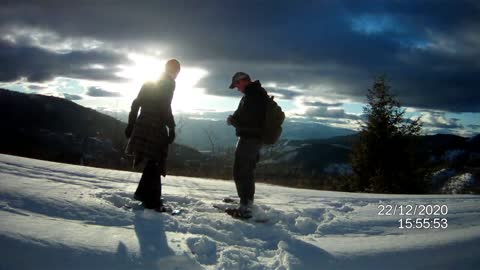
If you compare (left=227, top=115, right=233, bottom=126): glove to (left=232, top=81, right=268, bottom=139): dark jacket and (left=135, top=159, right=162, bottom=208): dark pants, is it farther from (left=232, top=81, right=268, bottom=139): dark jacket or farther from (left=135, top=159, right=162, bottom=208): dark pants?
(left=135, top=159, right=162, bottom=208): dark pants

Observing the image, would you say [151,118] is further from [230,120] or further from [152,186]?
[230,120]

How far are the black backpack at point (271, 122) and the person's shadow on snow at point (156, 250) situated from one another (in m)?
1.98

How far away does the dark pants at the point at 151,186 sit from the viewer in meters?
5.14

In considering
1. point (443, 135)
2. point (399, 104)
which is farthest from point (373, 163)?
point (443, 135)

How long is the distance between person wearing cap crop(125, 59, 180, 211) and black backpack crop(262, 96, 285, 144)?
1.34 m

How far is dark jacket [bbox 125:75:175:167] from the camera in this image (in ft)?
16.9

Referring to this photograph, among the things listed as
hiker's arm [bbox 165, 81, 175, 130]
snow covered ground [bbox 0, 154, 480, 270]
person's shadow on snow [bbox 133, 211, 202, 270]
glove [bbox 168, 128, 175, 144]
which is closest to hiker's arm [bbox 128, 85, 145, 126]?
hiker's arm [bbox 165, 81, 175, 130]

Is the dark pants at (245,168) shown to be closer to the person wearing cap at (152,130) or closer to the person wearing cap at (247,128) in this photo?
the person wearing cap at (247,128)

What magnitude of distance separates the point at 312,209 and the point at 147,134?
111 inches

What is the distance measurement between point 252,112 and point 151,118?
141 centimetres

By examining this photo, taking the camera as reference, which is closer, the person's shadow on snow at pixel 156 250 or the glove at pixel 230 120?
the person's shadow on snow at pixel 156 250

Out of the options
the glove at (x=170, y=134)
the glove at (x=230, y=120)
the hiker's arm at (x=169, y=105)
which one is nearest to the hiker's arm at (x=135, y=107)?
the hiker's arm at (x=169, y=105)

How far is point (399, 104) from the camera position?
1942 cm

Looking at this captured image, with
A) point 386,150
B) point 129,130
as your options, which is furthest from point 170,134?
point 386,150
